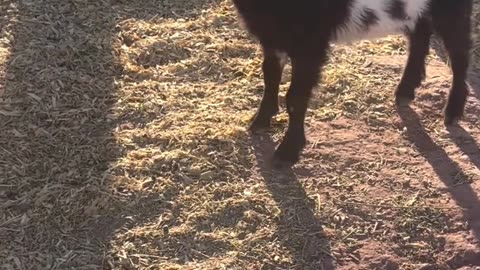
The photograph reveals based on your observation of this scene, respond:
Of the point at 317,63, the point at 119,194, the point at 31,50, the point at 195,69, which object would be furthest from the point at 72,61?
the point at 317,63

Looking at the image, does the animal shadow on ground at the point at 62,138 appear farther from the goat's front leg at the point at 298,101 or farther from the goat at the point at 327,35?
the goat at the point at 327,35

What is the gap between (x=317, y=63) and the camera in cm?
419

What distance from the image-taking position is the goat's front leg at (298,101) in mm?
4176

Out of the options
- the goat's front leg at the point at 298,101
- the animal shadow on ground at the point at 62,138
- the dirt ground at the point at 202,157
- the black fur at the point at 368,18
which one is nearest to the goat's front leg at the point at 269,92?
the dirt ground at the point at 202,157

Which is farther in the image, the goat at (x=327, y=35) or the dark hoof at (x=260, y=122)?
the dark hoof at (x=260, y=122)

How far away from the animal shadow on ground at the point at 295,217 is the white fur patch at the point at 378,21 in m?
0.78

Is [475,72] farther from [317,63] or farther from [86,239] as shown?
[86,239]

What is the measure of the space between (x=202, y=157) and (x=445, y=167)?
1379mm

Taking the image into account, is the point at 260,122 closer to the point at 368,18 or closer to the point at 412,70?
the point at 368,18

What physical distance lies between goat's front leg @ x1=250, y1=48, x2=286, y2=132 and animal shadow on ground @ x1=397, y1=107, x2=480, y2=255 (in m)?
0.85

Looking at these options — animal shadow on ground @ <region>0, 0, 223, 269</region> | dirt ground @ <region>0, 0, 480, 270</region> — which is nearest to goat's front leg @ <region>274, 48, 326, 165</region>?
dirt ground @ <region>0, 0, 480, 270</region>

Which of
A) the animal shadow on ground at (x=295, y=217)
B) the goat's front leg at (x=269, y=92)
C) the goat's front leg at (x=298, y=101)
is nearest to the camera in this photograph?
the animal shadow on ground at (x=295, y=217)

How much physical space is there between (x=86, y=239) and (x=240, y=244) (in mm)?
755

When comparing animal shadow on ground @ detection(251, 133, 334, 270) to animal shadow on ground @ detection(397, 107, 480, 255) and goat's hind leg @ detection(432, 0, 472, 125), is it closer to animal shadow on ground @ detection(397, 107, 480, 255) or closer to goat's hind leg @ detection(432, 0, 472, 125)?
animal shadow on ground @ detection(397, 107, 480, 255)
